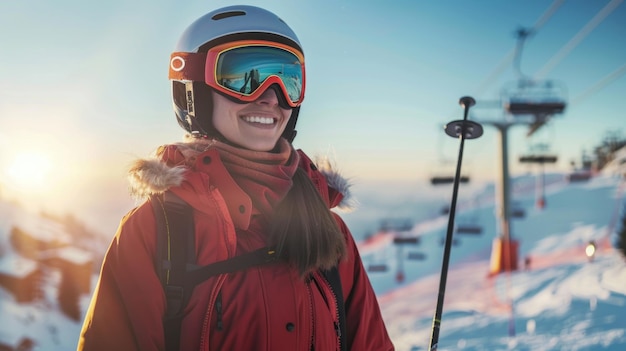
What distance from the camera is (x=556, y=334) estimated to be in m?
7.99

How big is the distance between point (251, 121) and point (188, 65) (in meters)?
0.33

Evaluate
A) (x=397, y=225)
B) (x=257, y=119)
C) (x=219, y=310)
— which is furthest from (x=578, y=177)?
(x=219, y=310)

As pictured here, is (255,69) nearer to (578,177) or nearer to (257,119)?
(257,119)

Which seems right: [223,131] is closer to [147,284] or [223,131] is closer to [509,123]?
[147,284]

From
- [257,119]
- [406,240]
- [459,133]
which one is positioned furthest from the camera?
[406,240]

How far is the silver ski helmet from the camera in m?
1.94

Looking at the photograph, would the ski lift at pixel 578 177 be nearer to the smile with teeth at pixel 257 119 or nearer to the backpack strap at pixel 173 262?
the smile with teeth at pixel 257 119

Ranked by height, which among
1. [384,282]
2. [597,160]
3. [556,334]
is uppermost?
[597,160]

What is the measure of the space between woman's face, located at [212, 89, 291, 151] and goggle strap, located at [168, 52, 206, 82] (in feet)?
0.31

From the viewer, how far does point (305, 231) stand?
1.80 m

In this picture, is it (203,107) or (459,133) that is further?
(459,133)

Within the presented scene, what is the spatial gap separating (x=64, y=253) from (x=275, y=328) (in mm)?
21431

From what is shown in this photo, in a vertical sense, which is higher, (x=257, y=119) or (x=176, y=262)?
(x=257, y=119)

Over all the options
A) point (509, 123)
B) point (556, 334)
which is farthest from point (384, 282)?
point (556, 334)
